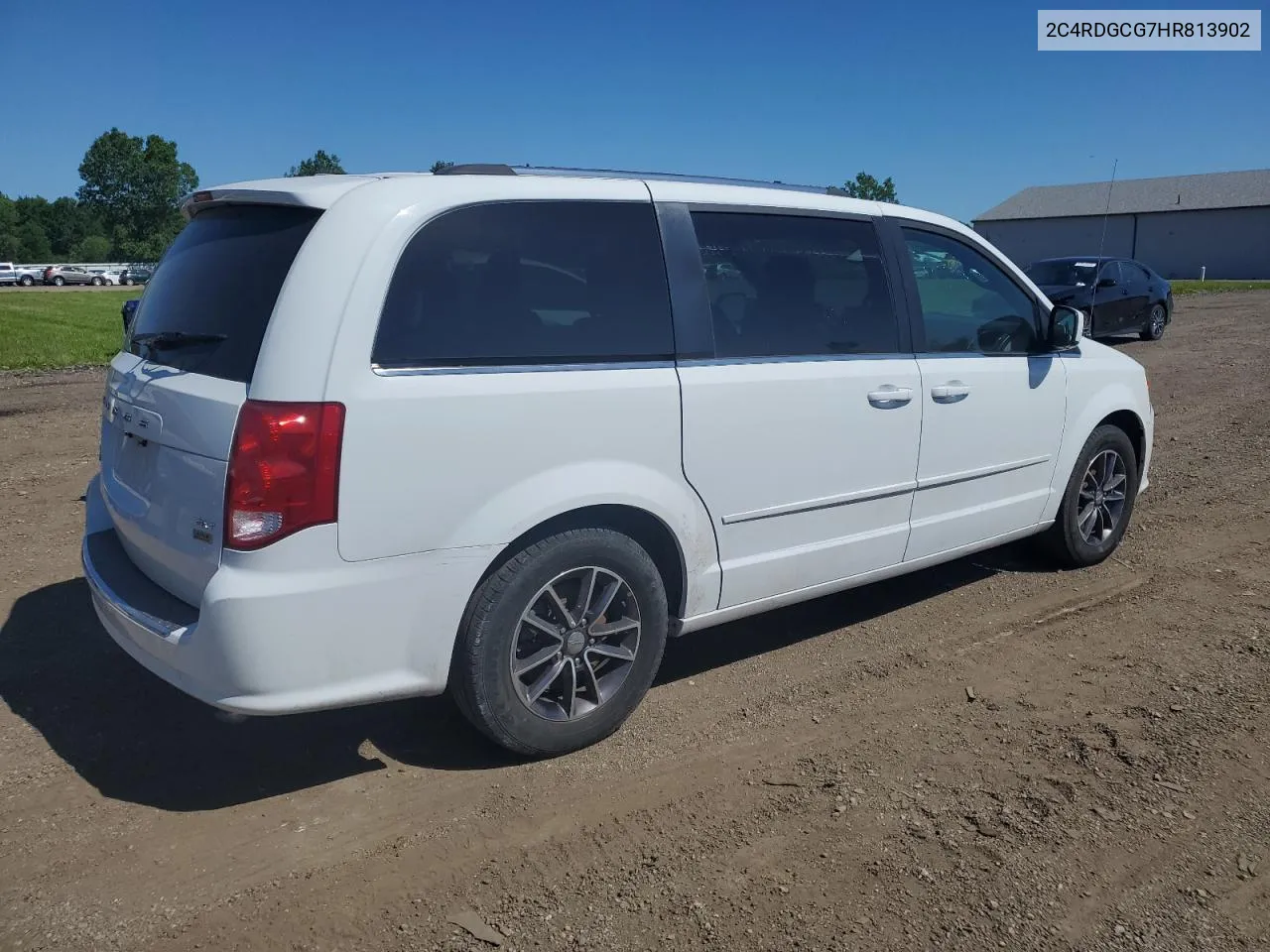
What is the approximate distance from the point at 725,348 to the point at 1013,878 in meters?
2.02

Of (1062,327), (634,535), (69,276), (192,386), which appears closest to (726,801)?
(634,535)

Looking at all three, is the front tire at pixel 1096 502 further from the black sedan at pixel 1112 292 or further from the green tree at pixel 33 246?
the green tree at pixel 33 246

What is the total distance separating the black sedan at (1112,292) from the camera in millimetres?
17516

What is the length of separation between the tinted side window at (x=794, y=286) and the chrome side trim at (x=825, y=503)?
0.59m

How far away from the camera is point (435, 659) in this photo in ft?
10.7

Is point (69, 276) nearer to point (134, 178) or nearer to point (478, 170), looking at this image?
point (134, 178)

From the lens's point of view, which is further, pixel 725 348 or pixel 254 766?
pixel 725 348

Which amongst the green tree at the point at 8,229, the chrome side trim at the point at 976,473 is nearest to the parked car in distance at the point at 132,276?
the green tree at the point at 8,229

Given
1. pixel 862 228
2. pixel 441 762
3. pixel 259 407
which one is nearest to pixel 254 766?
pixel 441 762

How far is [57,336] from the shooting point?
19438 millimetres

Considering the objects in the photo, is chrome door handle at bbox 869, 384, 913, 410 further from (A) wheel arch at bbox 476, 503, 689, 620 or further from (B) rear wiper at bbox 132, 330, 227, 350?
(B) rear wiper at bbox 132, 330, 227, 350

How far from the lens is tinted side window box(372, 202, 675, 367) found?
3.20 metres

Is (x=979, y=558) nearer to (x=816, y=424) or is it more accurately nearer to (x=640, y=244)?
(x=816, y=424)

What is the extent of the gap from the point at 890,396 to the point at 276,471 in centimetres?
253
